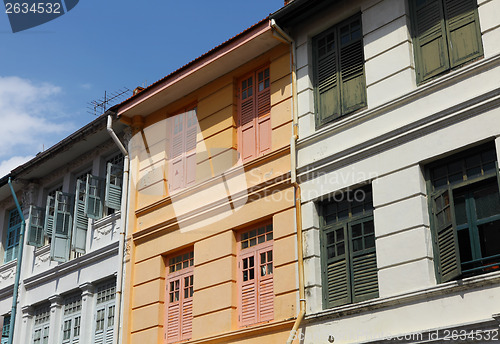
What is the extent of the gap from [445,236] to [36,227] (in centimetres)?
1261

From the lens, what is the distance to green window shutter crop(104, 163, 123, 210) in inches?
676

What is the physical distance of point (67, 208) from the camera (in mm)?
19062

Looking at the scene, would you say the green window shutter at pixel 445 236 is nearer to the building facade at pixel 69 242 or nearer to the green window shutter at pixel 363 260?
the green window shutter at pixel 363 260

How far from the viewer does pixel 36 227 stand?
65.1ft

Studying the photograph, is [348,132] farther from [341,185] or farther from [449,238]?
[449,238]

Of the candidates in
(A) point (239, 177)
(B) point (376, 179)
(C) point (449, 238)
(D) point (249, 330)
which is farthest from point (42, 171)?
(C) point (449, 238)

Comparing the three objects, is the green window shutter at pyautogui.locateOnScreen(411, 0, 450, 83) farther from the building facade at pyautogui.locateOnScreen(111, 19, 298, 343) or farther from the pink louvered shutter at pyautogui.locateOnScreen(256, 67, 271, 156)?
the pink louvered shutter at pyautogui.locateOnScreen(256, 67, 271, 156)

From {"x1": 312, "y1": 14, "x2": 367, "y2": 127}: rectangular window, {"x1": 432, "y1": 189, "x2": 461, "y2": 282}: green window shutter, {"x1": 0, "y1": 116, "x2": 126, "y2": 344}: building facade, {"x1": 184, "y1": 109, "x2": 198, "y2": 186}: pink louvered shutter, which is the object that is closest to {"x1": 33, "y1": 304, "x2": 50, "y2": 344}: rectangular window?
{"x1": 0, "y1": 116, "x2": 126, "y2": 344}: building facade

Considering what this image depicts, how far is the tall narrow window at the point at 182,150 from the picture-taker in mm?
15625

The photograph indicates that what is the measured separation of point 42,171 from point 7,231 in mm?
3008

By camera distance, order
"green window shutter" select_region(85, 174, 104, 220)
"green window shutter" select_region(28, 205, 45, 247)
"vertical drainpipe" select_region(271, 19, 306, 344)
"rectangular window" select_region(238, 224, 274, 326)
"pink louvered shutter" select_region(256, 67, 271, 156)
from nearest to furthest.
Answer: "vertical drainpipe" select_region(271, 19, 306, 344), "rectangular window" select_region(238, 224, 274, 326), "pink louvered shutter" select_region(256, 67, 271, 156), "green window shutter" select_region(85, 174, 104, 220), "green window shutter" select_region(28, 205, 45, 247)

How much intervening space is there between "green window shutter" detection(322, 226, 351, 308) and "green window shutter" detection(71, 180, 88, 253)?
7.74 metres

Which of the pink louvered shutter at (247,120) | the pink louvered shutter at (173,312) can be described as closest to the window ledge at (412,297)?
the pink louvered shutter at (173,312)

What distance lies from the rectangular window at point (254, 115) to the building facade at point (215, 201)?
0.07 ft
